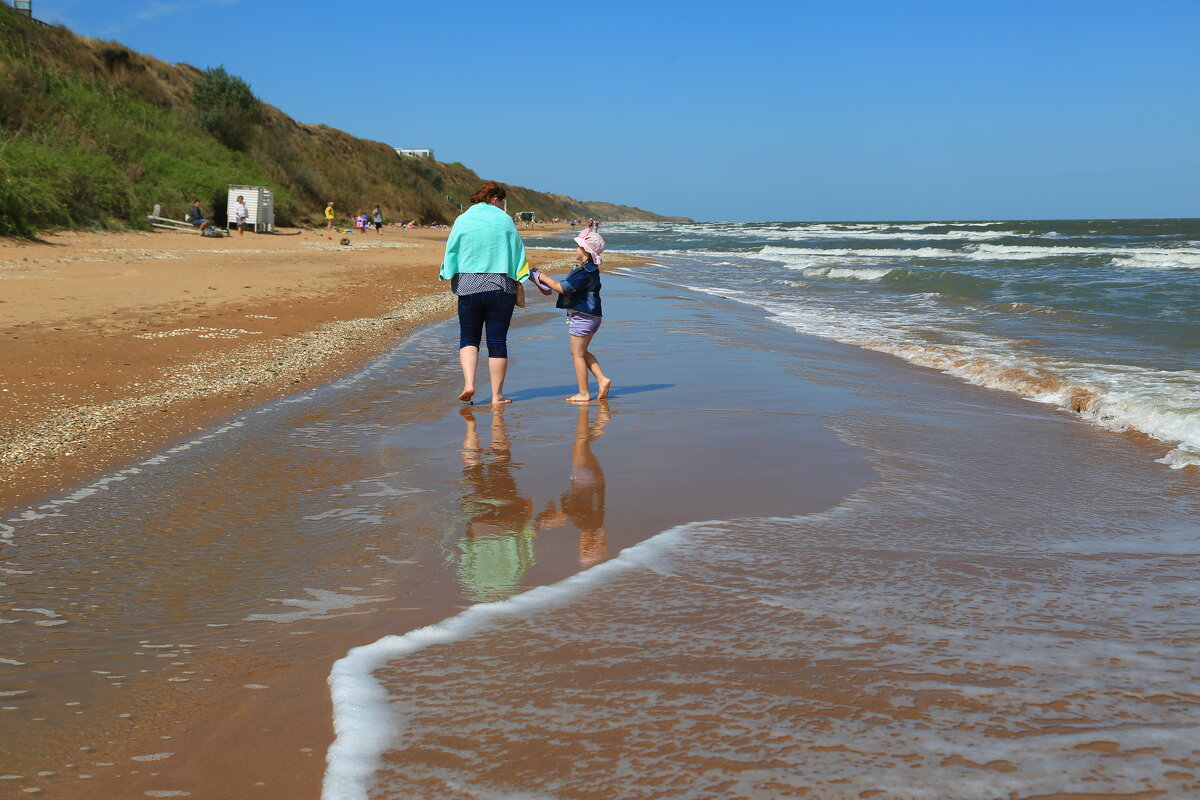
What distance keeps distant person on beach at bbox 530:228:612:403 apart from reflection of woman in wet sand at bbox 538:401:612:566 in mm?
1395

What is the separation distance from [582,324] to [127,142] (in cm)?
2513

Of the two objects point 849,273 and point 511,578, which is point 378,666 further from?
point 849,273

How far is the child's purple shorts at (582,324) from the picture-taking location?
22.9 ft

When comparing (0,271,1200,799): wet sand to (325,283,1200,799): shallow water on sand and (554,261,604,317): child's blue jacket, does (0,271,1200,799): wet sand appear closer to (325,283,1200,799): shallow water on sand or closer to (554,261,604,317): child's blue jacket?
(325,283,1200,799): shallow water on sand

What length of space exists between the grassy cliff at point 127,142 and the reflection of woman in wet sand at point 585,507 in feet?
48.4

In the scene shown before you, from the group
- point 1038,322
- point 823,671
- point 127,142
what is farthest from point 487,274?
point 127,142

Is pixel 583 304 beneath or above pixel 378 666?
above

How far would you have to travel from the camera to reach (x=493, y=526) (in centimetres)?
389

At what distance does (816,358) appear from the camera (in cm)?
931

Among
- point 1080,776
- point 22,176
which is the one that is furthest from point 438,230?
point 1080,776

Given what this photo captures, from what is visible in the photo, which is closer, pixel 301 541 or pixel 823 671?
pixel 823 671

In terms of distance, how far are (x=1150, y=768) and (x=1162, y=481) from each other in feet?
10.8

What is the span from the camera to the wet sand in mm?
2158

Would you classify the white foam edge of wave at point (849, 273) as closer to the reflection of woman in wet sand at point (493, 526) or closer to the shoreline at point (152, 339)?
the shoreline at point (152, 339)
